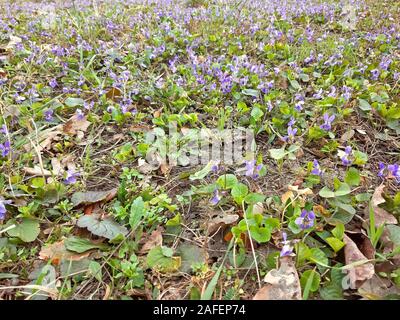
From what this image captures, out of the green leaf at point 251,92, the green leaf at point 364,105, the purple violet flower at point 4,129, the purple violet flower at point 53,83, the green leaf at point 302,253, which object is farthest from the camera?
the purple violet flower at point 53,83

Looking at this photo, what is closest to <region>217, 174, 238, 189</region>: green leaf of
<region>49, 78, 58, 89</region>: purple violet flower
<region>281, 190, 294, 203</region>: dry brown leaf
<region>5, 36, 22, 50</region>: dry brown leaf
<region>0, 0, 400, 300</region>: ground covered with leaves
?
<region>0, 0, 400, 300</region>: ground covered with leaves

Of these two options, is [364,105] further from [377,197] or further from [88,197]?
[88,197]

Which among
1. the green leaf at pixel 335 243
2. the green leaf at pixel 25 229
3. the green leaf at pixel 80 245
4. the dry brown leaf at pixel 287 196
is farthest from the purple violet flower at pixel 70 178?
the green leaf at pixel 335 243

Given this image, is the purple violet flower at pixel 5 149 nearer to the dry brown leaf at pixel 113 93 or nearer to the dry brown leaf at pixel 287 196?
the dry brown leaf at pixel 113 93

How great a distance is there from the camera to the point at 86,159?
7.26ft

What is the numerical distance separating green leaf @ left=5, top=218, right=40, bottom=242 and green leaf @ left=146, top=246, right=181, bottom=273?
0.59m

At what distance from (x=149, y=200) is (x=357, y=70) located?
7.41ft

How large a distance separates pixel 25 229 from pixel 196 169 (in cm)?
98

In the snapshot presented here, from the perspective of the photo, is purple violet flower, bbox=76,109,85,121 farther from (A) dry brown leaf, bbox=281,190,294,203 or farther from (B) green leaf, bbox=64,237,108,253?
(A) dry brown leaf, bbox=281,190,294,203

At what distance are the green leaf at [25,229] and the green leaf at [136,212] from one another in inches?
18.2

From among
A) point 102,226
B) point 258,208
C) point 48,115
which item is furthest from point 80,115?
point 258,208

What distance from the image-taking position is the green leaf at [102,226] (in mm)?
1753
